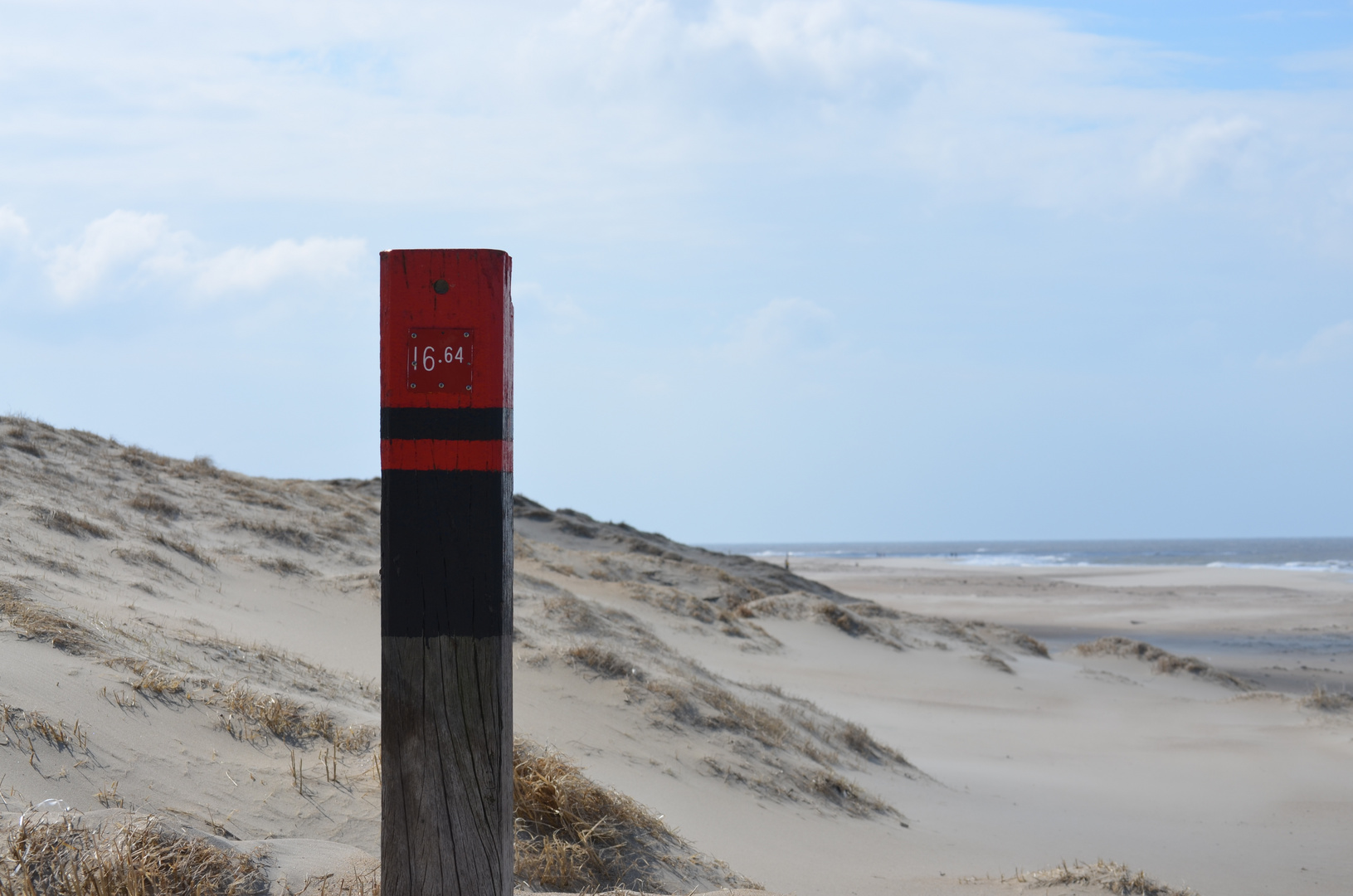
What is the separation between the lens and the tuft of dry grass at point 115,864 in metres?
2.88

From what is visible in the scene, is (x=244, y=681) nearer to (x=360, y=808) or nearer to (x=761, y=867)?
(x=360, y=808)

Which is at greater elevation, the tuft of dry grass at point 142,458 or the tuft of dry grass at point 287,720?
the tuft of dry grass at point 142,458

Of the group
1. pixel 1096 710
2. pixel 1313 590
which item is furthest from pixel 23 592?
pixel 1313 590

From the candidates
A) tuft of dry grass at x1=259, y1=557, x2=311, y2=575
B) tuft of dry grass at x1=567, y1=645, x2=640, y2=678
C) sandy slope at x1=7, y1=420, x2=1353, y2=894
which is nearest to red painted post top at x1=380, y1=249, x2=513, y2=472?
sandy slope at x1=7, y1=420, x2=1353, y2=894

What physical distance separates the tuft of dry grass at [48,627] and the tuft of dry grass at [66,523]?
4420 millimetres

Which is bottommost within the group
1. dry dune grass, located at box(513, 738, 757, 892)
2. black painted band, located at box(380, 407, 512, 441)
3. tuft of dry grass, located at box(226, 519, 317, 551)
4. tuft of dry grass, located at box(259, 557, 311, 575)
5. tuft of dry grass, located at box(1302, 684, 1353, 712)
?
tuft of dry grass, located at box(1302, 684, 1353, 712)

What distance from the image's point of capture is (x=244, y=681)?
5.58 m

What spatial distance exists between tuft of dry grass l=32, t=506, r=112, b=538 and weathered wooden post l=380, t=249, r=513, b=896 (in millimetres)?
8726

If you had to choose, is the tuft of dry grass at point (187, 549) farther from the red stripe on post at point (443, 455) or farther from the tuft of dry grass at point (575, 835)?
the red stripe on post at point (443, 455)

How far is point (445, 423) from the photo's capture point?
2.48 metres

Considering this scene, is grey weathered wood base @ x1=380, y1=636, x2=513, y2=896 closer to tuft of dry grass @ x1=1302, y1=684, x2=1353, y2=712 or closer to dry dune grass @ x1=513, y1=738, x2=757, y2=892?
dry dune grass @ x1=513, y1=738, x2=757, y2=892

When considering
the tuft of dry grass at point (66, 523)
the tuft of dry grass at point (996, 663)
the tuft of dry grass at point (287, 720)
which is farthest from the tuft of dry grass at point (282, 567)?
the tuft of dry grass at point (996, 663)

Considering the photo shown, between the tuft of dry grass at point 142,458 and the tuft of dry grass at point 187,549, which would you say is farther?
the tuft of dry grass at point 142,458

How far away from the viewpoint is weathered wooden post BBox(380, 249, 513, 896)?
8.14 feet
